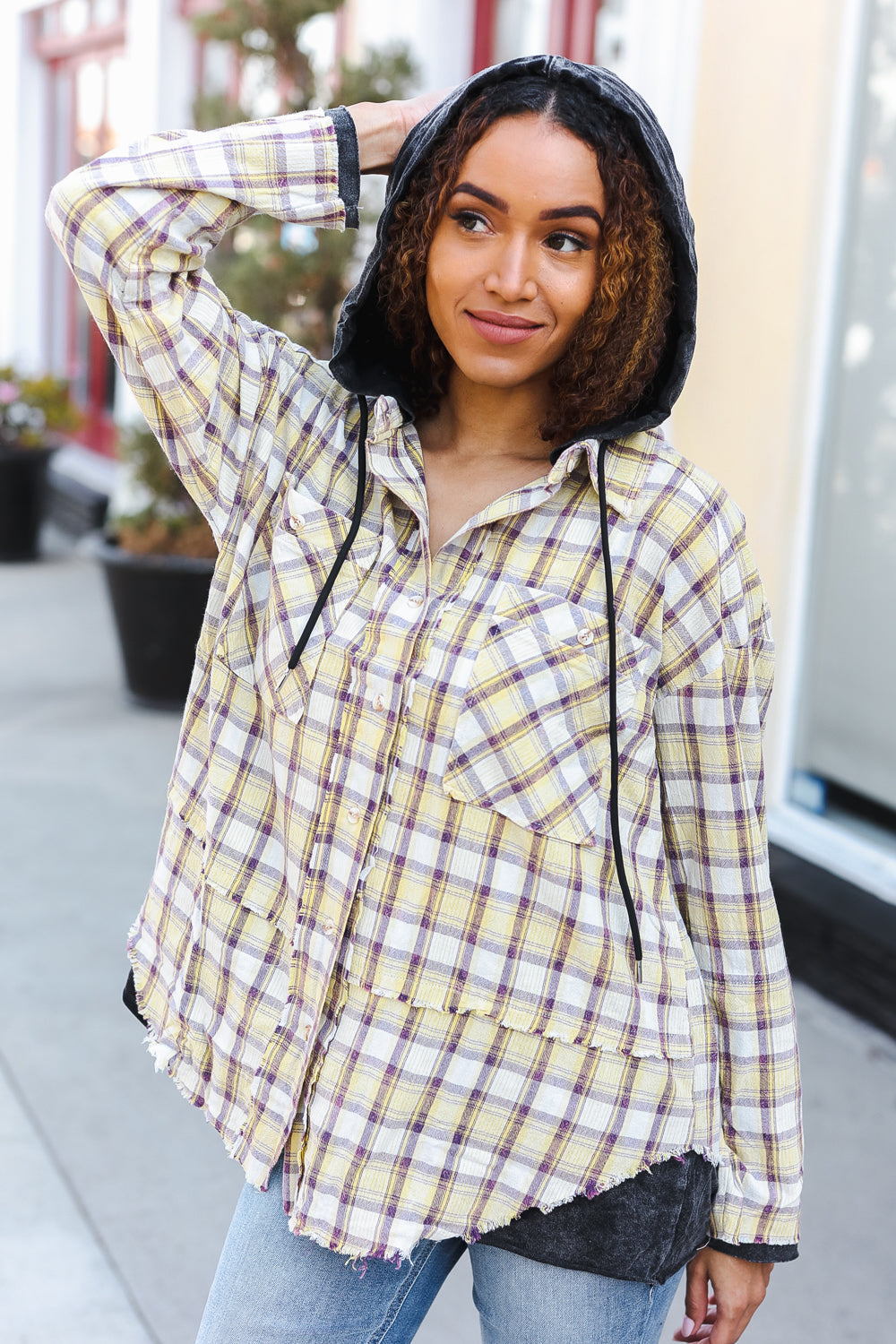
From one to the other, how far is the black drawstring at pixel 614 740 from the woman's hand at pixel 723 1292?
34 centimetres

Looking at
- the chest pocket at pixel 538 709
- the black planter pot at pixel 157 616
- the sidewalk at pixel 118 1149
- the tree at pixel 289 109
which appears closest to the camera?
the chest pocket at pixel 538 709

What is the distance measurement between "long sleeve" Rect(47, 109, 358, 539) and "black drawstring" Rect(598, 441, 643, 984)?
33 cm

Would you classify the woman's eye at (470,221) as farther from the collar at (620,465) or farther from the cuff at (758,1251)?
the cuff at (758,1251)

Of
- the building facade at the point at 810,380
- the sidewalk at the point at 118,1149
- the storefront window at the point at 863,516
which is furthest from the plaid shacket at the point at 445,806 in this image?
the storefront window at the point at 863,516

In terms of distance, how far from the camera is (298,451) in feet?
4.89

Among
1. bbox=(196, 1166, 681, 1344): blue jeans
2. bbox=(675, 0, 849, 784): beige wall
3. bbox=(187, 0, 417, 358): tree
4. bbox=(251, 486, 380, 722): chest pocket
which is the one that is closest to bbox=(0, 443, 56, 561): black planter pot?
bbox=(187, 0, 417, 358): tree

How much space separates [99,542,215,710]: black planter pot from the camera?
5828mm

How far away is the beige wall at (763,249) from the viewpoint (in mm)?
Answer: 3795

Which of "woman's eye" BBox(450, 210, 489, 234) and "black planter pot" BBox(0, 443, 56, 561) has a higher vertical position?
"woman's eye" BBox(450, 210, 489, 234)

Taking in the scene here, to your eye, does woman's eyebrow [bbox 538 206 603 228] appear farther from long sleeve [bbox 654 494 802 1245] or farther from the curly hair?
long sleeve [bbox 654 494 802 1245]

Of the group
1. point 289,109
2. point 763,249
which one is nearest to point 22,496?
point 289,109

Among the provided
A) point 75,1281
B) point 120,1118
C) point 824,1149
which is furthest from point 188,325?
point 824,1149

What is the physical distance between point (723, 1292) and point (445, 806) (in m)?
0.59

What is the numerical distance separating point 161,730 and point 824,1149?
3.40 meters
